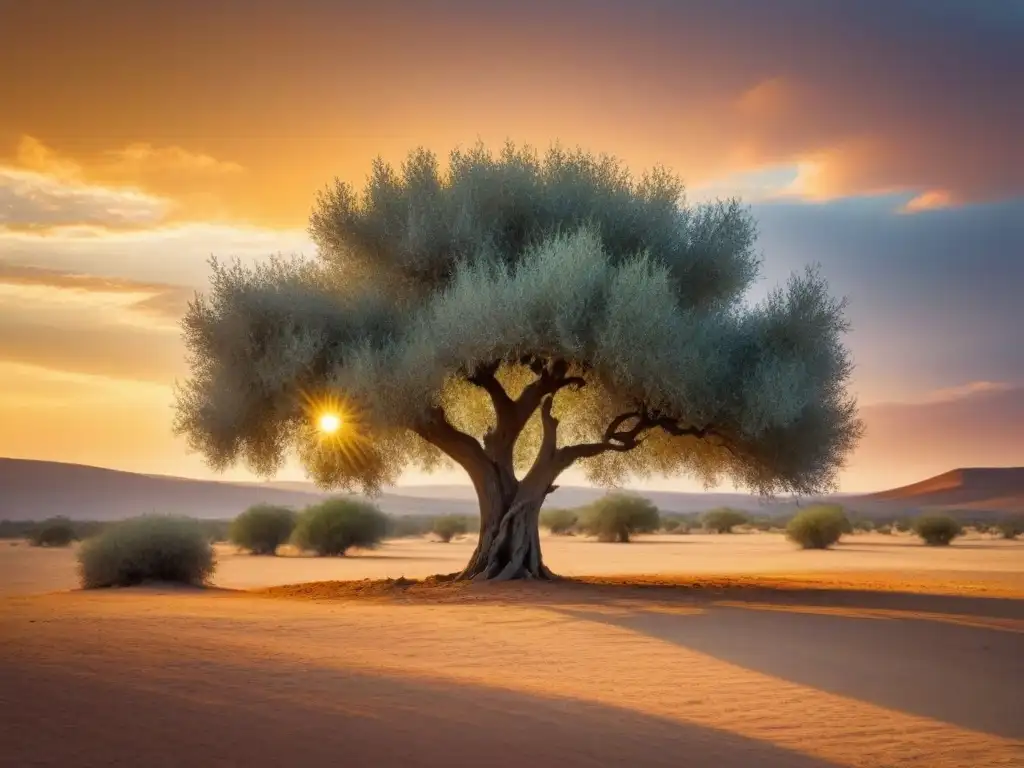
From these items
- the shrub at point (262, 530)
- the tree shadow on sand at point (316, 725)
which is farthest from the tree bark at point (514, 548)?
the shrub at point (262, 530)

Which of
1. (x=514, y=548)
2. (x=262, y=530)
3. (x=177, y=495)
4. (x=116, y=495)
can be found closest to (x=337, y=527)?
(x=262, y=530)

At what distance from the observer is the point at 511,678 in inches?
486

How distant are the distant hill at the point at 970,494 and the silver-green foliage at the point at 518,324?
119610 millimetres

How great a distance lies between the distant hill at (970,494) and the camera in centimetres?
13838

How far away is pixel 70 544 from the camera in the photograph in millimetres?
58406

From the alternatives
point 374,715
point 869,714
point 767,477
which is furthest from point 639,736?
point 767,477

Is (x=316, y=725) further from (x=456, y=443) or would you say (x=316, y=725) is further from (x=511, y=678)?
(x=456, y=443)

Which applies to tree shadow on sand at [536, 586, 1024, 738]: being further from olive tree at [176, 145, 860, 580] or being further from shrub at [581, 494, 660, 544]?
shrub at [581, 494, 660, 544]

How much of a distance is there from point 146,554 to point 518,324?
10.9m

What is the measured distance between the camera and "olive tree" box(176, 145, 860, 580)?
73.7ft

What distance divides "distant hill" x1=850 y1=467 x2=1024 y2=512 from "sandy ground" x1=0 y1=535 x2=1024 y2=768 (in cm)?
12605

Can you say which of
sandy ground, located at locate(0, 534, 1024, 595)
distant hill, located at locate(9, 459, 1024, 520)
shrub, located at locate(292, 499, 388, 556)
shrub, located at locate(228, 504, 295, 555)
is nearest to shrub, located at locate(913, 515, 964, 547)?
sandy ground, located at locate(0, 534, 1024, 595)

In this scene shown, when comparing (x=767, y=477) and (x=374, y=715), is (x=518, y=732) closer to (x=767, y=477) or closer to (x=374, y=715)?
(x=374, y=715)

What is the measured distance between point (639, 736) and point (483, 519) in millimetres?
16698
